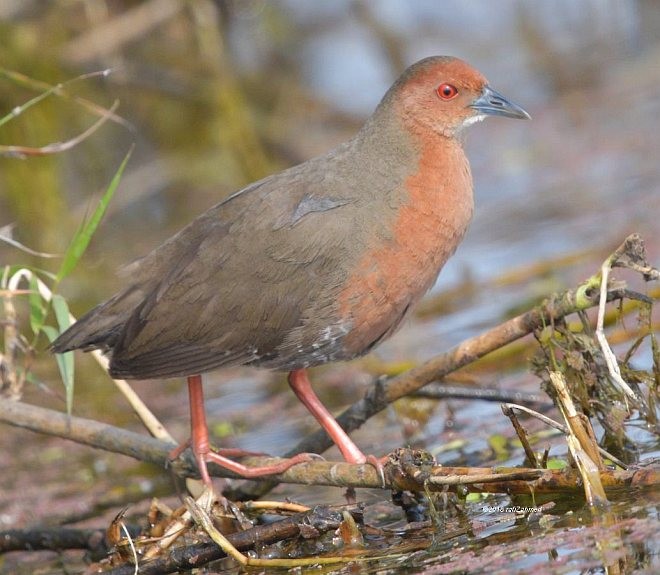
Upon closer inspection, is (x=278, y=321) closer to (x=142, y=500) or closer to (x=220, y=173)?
(x=142, y=500)

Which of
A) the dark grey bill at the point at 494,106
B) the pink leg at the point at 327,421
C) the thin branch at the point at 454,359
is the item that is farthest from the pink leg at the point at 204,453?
the dark grey bill at the point at 494,106

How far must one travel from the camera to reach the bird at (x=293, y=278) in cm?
443

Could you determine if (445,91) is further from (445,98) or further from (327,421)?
(327,421)

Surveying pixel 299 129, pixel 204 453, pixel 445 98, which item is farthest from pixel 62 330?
pixel 299 129

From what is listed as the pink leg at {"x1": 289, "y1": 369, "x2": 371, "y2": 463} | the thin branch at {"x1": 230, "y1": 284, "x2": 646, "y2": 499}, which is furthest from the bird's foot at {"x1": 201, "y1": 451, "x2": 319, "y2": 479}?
the pink leg at {"x1": 289, "y1": 369, "x2": 371, "y2": 463}

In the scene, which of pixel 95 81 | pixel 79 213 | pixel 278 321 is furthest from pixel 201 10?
pixel 278 321

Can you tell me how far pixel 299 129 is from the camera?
38.4ft

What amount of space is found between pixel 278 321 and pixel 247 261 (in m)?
0.26

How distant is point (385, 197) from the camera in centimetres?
459

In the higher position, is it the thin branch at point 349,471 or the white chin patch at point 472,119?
the white chin patch at point 472,119

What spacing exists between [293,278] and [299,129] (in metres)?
7.36

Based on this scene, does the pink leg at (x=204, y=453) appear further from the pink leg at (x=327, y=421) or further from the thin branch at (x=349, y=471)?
the pink leg at (x=327, y=421)

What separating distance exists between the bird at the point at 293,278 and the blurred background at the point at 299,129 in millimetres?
1753

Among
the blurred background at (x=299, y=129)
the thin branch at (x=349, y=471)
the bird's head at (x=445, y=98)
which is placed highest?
the blurred background at (x=299, y=129)
